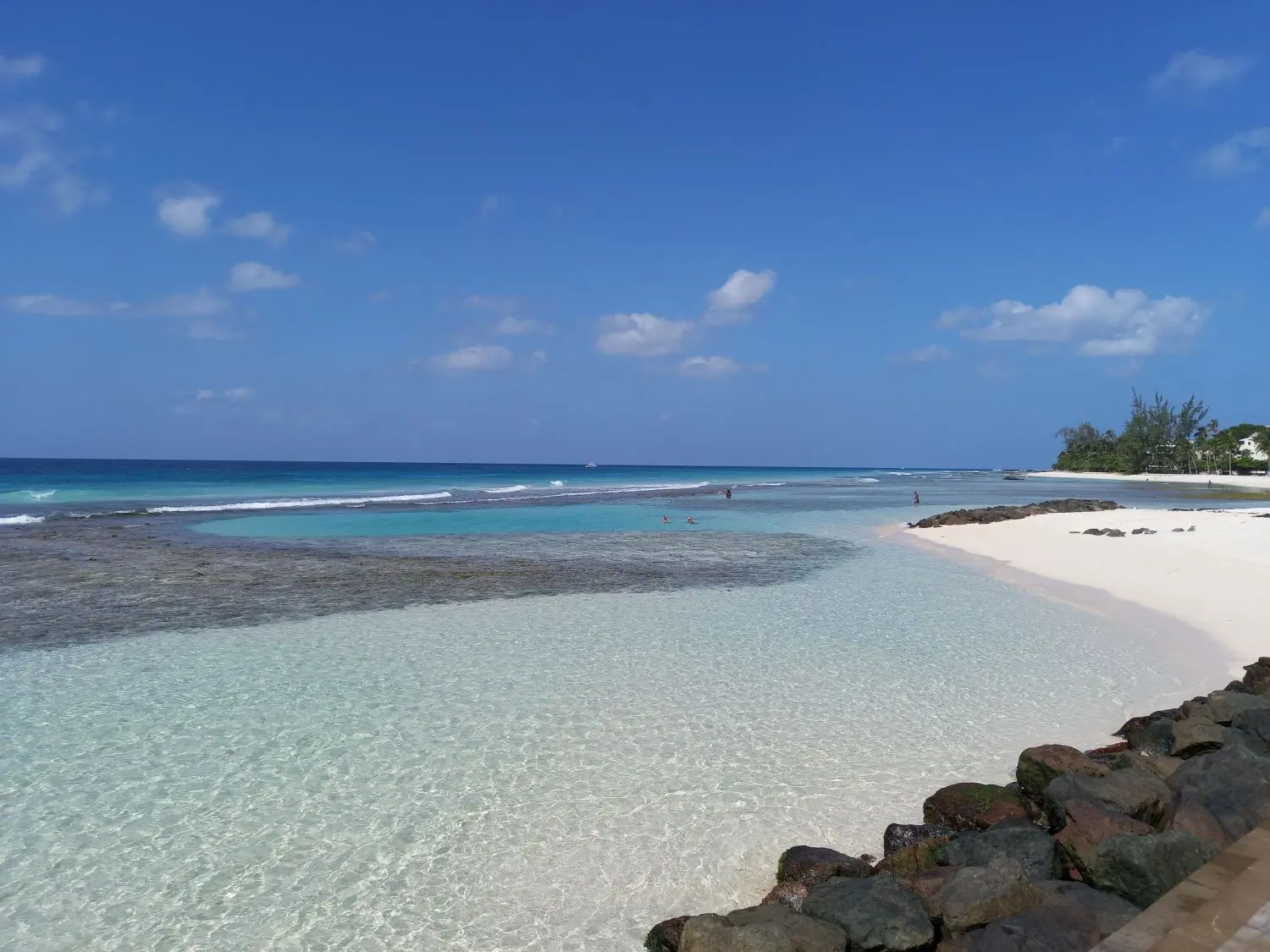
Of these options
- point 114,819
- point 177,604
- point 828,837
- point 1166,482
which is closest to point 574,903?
point 828,837

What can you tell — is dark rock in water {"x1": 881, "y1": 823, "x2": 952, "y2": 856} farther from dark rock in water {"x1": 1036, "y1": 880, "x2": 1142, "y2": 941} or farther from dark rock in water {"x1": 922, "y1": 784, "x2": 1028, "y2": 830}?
dark rock in water {"x1": 1036, "y1": 880, "x2": 1142, "y2": 941}

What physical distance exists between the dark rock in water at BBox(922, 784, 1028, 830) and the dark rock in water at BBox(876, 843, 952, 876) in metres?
0.62

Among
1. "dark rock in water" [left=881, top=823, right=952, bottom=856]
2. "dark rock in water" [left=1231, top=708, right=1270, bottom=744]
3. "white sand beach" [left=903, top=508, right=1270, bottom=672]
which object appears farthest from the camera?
"white sand beach" [left=903, top=508, right=1270, bottom=672]

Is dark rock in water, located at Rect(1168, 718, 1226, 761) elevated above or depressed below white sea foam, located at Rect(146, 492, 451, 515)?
below

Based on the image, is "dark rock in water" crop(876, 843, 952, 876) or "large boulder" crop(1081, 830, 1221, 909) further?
"dark rock in water" crop(876, 843, 952, 876)

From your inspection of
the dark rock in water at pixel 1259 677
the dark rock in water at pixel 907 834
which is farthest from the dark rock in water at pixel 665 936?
the dark rock in water at pixel 1259 677

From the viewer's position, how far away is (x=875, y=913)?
15.4ft

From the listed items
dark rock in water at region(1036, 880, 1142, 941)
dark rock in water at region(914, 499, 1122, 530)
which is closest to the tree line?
dark rock in water at region(914, 499, 1122, 530)

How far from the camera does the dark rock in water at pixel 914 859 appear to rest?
556 cm

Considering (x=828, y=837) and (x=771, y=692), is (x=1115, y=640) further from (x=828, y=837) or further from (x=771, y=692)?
(x=828, y=837)

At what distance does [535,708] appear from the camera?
923 centimetres

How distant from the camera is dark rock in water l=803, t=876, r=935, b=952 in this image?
14.9ft

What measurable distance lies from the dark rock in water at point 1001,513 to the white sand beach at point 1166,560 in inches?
53.3

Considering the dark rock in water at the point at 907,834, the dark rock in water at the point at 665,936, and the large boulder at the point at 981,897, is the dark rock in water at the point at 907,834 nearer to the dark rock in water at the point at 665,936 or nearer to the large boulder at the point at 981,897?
the large boulder at the point at 981,897
